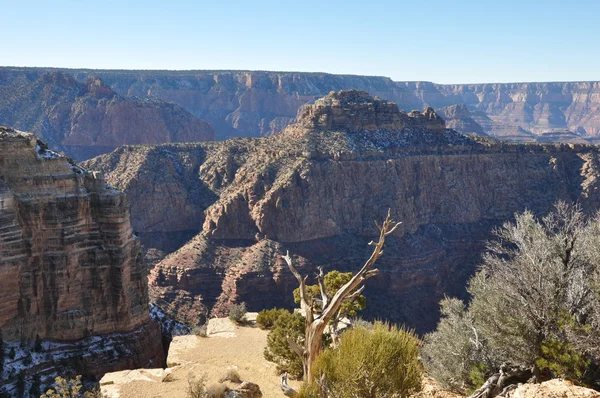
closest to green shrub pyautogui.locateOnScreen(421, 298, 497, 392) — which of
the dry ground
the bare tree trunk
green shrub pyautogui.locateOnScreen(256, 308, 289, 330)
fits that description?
the bare tree trunk

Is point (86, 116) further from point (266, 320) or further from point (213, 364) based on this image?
point (213, 364)

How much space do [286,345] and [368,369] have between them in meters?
9.33

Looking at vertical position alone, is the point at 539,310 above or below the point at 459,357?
above

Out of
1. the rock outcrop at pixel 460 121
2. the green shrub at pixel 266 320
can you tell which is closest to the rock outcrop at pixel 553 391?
the green shrub at pixel 266 320

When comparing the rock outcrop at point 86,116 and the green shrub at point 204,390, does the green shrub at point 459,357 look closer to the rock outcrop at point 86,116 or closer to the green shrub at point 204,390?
the green shrub at point 204,390

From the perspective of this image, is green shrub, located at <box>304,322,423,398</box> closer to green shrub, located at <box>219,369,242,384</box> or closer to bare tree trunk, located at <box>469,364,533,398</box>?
bare tree trunk, located at <box>469,364,533,398</box>

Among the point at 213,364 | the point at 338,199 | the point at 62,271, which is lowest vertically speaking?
the point at 213,364

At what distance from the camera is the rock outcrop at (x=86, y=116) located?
11062 centimetres

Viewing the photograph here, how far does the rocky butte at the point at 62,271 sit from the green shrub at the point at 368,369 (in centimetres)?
1889

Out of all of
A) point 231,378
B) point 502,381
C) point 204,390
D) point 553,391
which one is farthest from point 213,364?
point 553,391

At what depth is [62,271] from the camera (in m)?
27.2

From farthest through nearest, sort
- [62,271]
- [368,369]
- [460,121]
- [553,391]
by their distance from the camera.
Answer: [460,121] → [62,271] → [368,369] → [553,391]

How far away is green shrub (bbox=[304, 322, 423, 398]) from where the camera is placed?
473 inches

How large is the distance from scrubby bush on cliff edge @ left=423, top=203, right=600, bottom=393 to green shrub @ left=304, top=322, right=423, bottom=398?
2827 mm
